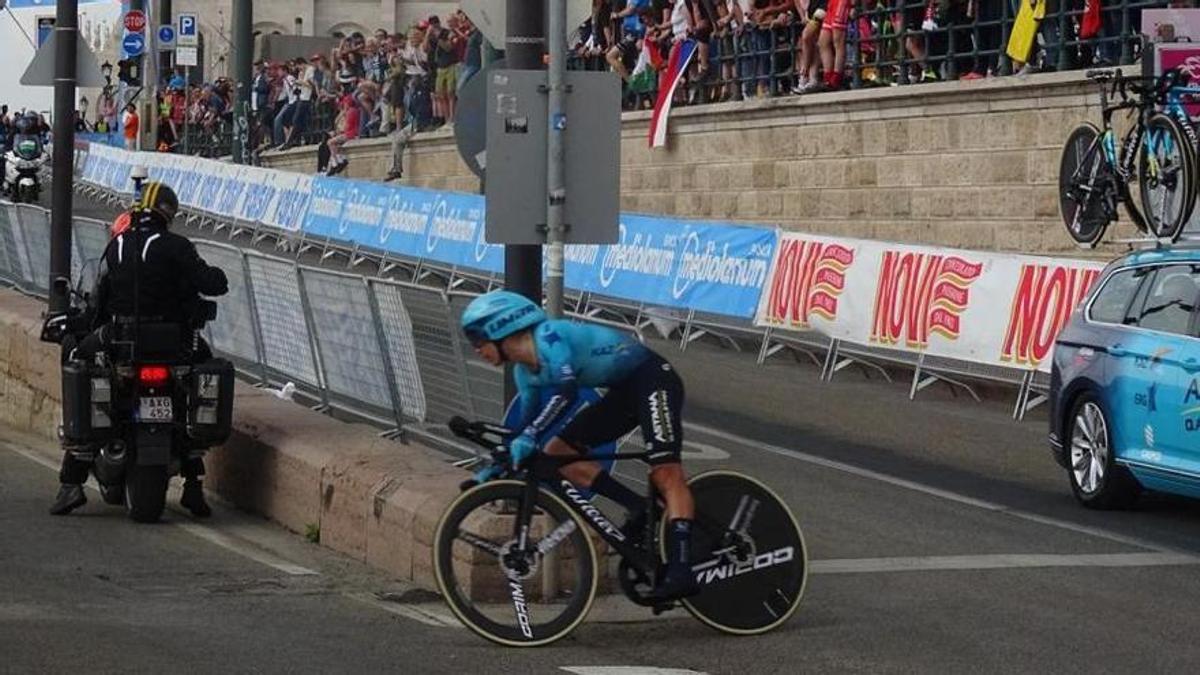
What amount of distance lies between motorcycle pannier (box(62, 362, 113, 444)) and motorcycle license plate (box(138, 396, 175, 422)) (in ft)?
0.68

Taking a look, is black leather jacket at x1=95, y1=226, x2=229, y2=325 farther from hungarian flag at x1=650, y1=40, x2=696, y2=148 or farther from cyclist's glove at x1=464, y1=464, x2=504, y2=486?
hungarian flag at x1=650, y1=40, x2=696, y2=148

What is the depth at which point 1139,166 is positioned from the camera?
61.8ft

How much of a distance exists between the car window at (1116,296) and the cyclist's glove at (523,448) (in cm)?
586

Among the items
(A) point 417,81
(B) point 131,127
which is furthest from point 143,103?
(A) point 417,81

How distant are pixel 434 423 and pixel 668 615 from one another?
2.91 metres

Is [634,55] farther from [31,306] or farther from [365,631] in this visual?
[365,631]

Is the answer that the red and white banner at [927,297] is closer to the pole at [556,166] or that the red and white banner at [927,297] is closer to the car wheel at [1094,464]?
the car wheel at [1094,464]

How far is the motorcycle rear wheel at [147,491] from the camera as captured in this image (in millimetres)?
12906

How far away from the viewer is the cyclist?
361 inches

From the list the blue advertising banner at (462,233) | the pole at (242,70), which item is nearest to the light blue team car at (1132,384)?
the blue advertising banner at (462,233)

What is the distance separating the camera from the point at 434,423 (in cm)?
1273

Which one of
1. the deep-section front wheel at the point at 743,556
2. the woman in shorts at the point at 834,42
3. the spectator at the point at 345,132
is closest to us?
the deep-section front wheel at the point at 743,556

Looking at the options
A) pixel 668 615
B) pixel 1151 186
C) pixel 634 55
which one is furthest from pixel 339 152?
pixel 668 615

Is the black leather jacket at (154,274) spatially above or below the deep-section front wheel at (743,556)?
above
